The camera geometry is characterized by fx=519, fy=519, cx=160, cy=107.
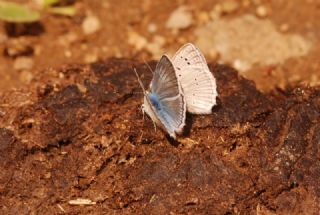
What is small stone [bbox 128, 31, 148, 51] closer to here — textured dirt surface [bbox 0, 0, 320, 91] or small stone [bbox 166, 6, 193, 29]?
textured dirt surface [bbox 0, 0, 320, 91]

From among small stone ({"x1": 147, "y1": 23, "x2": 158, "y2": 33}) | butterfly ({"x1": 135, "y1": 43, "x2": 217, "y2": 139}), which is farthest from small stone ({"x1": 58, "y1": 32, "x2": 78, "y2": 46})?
butterfly ({"x1": 135, "y1": 43, "x2": 217, "y2": 139})

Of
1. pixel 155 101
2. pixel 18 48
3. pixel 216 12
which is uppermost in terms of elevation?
pixel 155 101

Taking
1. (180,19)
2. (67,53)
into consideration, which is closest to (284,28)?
(180,19)

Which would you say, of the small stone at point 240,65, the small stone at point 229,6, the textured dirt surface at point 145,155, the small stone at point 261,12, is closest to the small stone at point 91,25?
the small stone at point 229,6

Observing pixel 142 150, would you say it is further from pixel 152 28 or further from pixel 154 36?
pixel 152 28

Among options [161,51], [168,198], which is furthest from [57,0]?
[168,198]

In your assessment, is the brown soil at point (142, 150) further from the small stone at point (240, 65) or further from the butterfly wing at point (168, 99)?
the small stone at point (240, 65)
